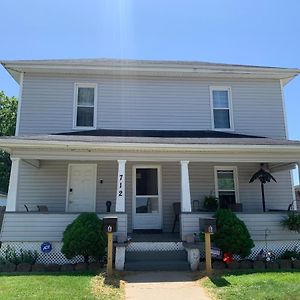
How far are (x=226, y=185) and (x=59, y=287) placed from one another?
7.32 m

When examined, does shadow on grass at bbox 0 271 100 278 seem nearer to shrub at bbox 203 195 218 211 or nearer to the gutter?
the gutter

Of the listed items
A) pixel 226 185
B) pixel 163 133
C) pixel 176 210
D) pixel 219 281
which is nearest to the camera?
pixel 219 281

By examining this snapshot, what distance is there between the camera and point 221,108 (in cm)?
1293

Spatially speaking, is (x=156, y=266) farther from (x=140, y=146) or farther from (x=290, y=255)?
(x=290, y=255)

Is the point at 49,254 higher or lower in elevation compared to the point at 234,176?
lower

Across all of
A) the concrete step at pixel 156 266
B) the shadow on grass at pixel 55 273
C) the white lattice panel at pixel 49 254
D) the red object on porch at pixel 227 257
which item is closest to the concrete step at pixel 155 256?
the concrete step at pixel 156 266

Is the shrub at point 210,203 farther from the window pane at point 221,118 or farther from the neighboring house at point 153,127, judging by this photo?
the window pane at point 221,118

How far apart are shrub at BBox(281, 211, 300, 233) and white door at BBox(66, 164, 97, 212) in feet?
19.7

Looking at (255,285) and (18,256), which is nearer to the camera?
(255,285)

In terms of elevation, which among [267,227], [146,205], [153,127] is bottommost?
[267,227]

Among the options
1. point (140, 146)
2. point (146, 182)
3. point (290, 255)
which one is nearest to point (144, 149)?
point (140, 146)

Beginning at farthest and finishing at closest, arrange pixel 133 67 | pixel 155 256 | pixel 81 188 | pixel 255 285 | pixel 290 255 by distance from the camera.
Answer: pixel 133 67, pixel 81 188, pixel 290 255, pixel 155 256, pixel 255 285

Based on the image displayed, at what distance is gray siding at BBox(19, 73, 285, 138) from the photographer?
12.2 metres

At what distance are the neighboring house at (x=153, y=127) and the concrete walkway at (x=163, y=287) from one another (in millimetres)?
2582
